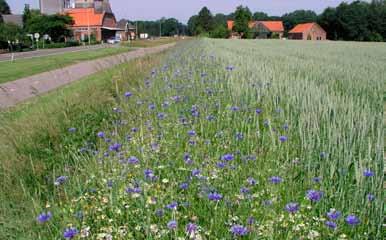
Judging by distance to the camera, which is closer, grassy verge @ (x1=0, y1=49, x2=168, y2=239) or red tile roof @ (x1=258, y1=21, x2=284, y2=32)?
grassy verge @ (x1=0, y1=49, x2=168, y2=239)

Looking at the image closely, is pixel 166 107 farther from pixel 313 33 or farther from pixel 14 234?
pixel 313 33

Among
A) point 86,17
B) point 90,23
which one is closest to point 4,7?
point 86,17

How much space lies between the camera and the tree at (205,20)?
288 feet

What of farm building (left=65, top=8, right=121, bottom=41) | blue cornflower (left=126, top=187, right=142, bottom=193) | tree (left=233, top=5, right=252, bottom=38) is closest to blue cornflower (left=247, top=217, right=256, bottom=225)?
blue cornflower (left=126, top=187, right=142, bottom=193)

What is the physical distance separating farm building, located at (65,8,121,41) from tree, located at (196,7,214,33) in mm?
29048

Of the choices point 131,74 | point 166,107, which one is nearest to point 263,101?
point 166,107

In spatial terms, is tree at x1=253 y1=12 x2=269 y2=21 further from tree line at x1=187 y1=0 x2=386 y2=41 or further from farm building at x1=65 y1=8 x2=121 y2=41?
farm building at x1=65 y1=8 x2=121 y2=41

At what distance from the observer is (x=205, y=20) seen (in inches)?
3489

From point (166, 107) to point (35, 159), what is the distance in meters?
1.61

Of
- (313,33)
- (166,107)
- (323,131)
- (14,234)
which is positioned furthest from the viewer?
(313,33)

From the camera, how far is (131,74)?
31.1 feet

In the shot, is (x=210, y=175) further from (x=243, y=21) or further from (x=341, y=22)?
(x=341, y=22)

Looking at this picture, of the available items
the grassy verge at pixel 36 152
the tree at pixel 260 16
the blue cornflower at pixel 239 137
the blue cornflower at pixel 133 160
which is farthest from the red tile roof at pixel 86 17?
the blue cornflower at pixel 133 160

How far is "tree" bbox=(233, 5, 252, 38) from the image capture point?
7794 cm
